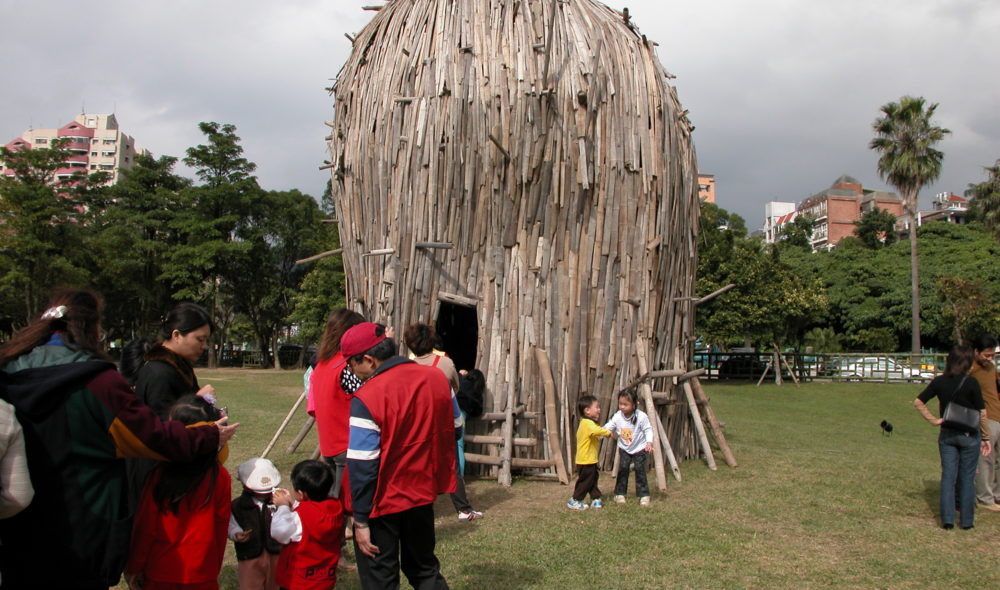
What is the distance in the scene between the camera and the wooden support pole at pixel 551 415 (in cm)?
822

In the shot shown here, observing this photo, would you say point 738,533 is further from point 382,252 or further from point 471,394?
point 382,252

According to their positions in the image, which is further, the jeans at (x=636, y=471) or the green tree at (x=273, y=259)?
the green tree at (x=273, y=259)

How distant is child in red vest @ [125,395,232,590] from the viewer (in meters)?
3.18

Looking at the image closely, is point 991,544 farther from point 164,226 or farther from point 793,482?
point 164,226

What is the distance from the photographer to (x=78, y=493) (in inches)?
109

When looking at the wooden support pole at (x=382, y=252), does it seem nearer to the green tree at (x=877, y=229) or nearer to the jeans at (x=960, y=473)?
the jeans at (x=960, y=473)

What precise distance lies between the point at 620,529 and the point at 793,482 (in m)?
3.11

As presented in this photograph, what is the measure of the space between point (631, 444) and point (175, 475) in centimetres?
498

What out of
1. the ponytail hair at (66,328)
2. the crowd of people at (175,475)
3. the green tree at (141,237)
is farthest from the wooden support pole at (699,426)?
the green tree at (141,237)

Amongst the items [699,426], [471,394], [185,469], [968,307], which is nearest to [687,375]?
[699,426]

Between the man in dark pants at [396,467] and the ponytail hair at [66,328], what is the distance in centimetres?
118

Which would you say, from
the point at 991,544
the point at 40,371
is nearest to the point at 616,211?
the point at 991,544

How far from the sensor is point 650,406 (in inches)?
326

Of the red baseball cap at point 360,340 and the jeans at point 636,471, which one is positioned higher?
the red baseball cap at point 360,340
